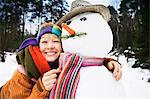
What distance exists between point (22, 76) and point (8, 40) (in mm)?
303

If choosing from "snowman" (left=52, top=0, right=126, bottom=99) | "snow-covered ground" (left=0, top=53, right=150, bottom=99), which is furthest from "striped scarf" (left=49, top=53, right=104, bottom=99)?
"snow-covered ground" (left=0, top=53, right=150, bottom=99)

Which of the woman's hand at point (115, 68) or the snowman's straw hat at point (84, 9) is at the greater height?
the snowman's straw hat at point (84, 9)

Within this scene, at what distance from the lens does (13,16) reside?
1.07 m

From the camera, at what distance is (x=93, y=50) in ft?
2.33

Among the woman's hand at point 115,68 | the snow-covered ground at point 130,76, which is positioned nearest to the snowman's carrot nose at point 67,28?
the woman's hand at point 115,68

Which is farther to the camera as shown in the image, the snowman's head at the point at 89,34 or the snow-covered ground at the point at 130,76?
the snow-covered ground at the point at 130,76

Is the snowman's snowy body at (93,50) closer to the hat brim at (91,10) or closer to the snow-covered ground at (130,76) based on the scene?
the hat brim at (91,10)

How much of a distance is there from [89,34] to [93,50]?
0.04 metres

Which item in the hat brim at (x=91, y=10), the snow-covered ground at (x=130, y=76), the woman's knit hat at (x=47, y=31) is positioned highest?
the hat brim at (x=91, y=10)

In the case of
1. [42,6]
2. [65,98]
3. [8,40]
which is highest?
[42,6]

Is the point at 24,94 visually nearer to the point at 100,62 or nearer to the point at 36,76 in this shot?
the point at 36,76

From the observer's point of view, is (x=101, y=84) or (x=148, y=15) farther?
(x=148, y=15)

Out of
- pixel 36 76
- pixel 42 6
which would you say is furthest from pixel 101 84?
pixel 42 6

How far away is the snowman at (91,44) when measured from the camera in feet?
2.26
